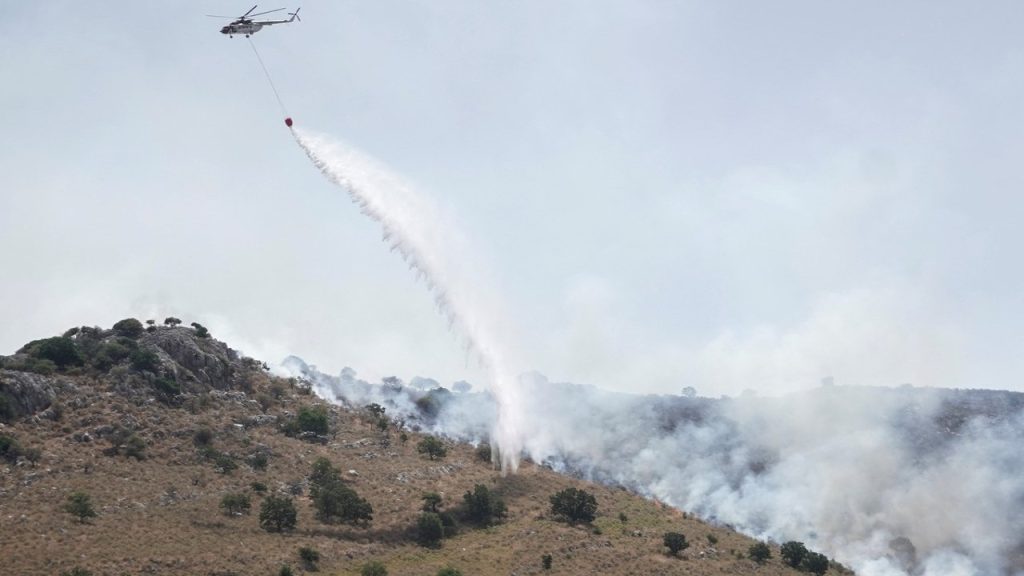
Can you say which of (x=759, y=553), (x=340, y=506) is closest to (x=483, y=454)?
(x=340, y=506)

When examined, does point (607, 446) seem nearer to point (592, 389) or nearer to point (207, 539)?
point (592, 389)

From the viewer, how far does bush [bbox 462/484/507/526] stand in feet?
300

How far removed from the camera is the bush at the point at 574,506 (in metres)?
93.8

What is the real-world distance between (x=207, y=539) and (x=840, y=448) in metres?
105

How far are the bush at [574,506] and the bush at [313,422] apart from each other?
114 ft

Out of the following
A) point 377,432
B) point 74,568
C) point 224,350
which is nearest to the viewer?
point 74,568

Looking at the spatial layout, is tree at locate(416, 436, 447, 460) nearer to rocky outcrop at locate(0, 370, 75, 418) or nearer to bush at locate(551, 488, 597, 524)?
bush at locate(551, 488, 597, 524)

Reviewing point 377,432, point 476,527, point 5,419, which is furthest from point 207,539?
point 377,432

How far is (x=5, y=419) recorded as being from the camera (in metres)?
93.4

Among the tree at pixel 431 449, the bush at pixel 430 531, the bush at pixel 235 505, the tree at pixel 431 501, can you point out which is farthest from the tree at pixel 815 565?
Answer: the bush at pixel 235 505

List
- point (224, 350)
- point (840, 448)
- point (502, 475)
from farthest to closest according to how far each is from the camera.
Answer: point (840, 448), point (224, 350), point (502, 475)

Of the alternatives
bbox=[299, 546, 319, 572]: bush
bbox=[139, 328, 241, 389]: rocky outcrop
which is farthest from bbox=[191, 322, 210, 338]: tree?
bbox=[299, 546, 319, 572]: bush

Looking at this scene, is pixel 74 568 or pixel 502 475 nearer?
pixel 74 568

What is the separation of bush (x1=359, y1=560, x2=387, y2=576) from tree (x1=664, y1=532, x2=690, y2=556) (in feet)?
99.0
